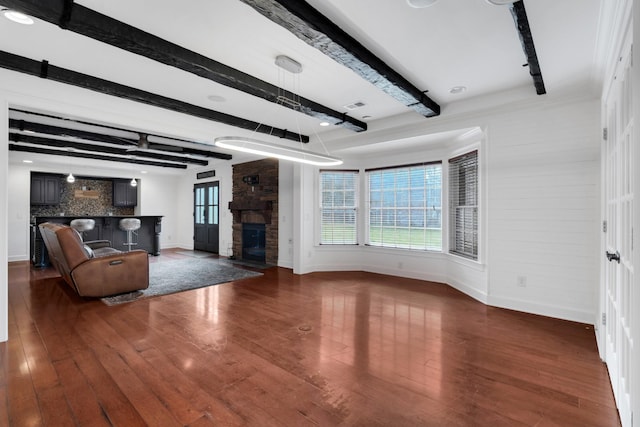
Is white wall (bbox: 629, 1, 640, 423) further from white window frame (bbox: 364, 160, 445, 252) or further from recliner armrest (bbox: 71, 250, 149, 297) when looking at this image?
recliner armrest (bbox: 71, 250, 149, 297)

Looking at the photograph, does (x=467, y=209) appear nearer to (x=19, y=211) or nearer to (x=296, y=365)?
Result: (x=296, y=365)

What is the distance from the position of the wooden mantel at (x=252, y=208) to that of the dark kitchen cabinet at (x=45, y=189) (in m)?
4.99

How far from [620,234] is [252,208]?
6.46 metres

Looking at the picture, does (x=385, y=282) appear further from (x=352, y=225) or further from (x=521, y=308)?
(x=521, y=308)

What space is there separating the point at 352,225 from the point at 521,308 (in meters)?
3.25

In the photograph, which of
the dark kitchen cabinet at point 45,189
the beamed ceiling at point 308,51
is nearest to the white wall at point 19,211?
the dark kitchen cabinet at point 45,189

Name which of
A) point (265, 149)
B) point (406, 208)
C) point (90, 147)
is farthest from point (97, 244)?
point (406, 208)

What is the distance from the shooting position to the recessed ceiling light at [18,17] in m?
2.20

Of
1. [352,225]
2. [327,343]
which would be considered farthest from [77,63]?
[352,225]

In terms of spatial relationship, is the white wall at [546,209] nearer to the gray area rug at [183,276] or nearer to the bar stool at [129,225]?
the gray area rug at [183,276]

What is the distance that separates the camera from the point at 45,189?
8188mm

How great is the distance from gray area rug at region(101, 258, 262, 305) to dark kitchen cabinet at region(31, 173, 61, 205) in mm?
3980

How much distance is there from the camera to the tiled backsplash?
8.62 metres

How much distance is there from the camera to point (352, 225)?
20.7 feet
